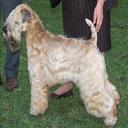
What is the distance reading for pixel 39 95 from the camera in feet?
21.1

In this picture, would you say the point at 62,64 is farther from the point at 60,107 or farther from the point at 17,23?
the point at 60,107

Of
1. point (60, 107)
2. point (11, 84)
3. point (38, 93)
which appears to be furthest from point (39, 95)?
point (11, 84)

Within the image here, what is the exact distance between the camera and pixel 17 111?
6898 millimetres

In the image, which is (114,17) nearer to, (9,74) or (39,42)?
(9,74)

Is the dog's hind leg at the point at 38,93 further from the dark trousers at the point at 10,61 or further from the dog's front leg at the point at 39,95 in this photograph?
the dark trousers at the point at 10,61

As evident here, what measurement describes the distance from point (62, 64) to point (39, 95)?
0.53 metres

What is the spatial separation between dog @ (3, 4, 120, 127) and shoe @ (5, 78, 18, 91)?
45.4 inches

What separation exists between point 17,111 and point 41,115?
388mm

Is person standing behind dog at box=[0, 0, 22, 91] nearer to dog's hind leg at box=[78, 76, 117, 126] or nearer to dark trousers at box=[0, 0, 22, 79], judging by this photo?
dark trousers at box=[0, 0, 22, 79]

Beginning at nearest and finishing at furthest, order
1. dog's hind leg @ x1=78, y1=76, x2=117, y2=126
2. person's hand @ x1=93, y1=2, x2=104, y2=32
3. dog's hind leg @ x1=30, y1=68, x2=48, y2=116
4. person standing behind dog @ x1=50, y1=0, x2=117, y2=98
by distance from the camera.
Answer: dog's hind leg @ x1=78, y1=76, x2=117, y2=126 → person's hand @ x1=93, y1=2, x2=104, y2=32 → dog's hind leg @ x1=30, y1=68, x2=48, y2=116 → person standing behind dog @ x1=50, y1=0, x2=117, y2=98

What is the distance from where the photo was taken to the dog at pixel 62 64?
20.0 ft

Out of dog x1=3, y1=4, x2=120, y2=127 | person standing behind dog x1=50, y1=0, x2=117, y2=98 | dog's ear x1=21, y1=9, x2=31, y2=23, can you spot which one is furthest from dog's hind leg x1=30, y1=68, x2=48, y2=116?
person standing behind dog x1=50, y1=0, x2=117, y2=98

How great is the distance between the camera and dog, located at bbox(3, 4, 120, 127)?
6.10 metres

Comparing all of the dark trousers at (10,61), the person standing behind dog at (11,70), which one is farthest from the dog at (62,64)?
the person standing behind dog at (11,70)
